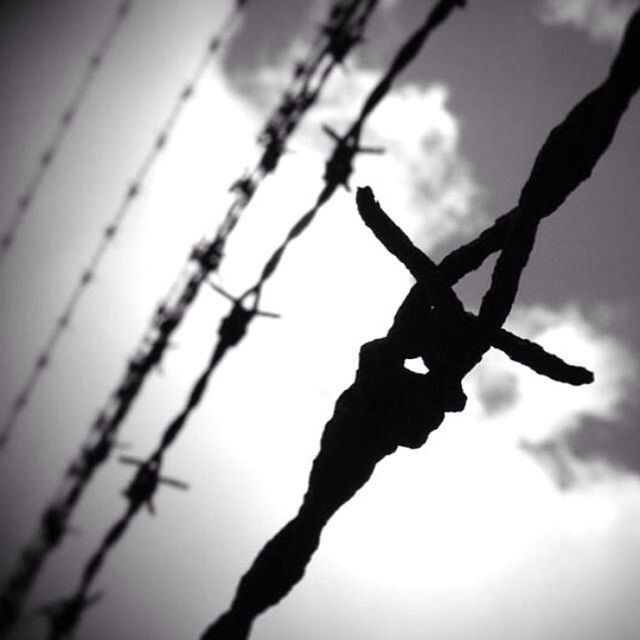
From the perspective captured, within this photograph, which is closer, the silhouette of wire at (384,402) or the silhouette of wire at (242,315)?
the silhouette of wire at (384,402)

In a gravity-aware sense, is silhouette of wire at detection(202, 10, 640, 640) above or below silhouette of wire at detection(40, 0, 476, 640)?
below

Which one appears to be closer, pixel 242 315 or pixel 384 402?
pixel 384 402

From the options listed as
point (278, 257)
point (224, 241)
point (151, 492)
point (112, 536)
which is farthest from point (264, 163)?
point (112, 536)

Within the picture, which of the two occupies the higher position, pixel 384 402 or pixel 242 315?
pixel 242 315

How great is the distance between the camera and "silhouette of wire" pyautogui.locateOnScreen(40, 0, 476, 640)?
2.47 meters

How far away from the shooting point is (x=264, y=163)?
3986 mm

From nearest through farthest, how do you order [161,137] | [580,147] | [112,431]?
[580,147] → [112,431] → [161,137]

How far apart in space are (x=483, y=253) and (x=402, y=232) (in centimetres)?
15

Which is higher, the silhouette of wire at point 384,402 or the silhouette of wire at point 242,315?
the silhouette of wire at point 242,315

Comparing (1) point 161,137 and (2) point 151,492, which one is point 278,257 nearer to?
(2) point 151,492

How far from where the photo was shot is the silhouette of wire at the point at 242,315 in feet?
8.11

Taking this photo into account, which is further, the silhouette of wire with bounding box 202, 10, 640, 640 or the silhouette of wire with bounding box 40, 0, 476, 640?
the silhouette of wire with bounding box 40, 0, 476, 640

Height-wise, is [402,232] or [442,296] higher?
[402,232]

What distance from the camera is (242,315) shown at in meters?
3.18
